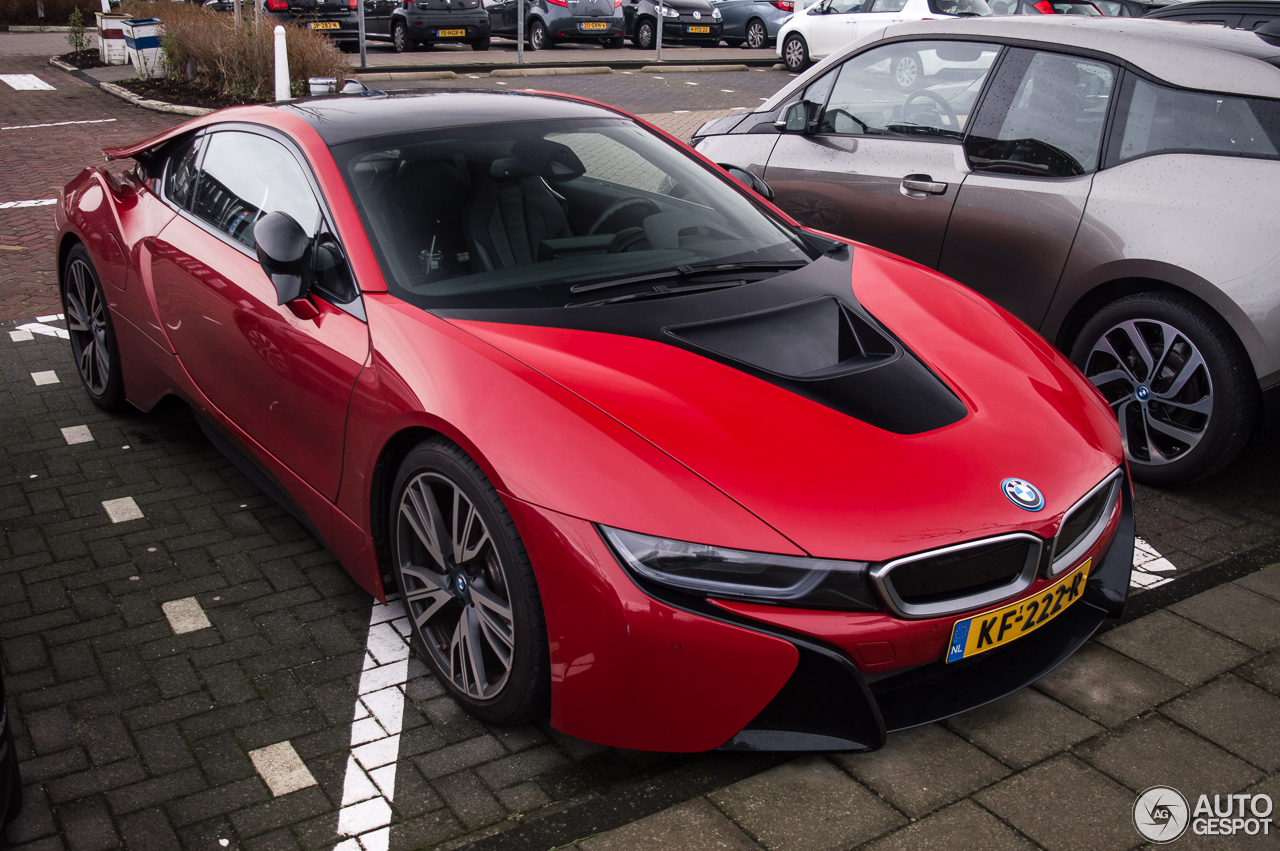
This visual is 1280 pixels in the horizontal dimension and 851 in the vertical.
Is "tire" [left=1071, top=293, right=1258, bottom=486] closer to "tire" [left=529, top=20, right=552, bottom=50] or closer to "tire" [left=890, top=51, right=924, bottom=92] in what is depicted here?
"tire" [left=890, top=51, right=924, bottom=92]

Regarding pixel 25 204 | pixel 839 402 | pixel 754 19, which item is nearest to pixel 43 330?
pixel 25 204

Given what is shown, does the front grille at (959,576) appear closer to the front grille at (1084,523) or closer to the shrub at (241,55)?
the front grille at (1084,523)

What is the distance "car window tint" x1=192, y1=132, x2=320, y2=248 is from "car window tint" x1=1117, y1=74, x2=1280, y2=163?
3074 millimetres

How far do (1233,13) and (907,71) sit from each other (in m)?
2.72

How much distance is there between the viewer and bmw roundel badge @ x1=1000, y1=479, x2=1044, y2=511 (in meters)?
2.53

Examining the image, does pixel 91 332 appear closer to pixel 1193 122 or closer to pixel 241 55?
pixel 1193 122

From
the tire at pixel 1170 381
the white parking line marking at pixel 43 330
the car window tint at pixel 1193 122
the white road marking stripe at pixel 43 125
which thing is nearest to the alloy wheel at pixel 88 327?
the white parking line marking at pixel 43 330

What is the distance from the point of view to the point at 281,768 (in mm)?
2631

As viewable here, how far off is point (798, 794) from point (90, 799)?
1653mm

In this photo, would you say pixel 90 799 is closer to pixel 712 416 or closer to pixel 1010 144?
pixel 712 416

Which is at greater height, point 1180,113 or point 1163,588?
point 1180,113

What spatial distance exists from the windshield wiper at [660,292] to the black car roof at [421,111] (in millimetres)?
919

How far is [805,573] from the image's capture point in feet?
7.58

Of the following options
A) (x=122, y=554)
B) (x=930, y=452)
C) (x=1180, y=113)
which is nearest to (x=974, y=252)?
(x=1180, y=113)
